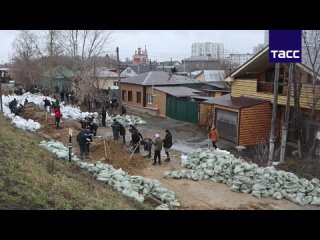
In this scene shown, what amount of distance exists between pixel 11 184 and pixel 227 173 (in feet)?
25.5

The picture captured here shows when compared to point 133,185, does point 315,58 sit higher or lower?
higher

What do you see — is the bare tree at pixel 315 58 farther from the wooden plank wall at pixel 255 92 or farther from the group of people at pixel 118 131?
the group of people at pixel 118 131

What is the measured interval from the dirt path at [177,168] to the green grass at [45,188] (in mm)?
2074

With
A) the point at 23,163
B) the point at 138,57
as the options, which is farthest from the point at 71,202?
A: the point at 138,57

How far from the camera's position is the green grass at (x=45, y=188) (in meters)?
6.98

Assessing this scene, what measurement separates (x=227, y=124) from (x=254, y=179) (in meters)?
8.98

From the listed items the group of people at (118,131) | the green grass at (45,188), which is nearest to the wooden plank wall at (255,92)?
the group of people at (118,131)

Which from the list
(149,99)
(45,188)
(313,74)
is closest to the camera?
(45,188)

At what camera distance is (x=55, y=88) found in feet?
165

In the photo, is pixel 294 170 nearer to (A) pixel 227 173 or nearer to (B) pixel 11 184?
(A) pixel 227 173

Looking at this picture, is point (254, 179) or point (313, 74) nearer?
point (254, 179)

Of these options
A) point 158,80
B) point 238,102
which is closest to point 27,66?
point 158,80

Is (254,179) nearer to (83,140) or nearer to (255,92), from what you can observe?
(83,140)

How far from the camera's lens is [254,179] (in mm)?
12617
